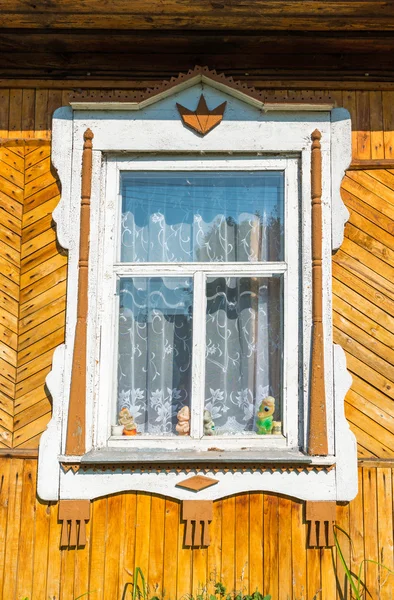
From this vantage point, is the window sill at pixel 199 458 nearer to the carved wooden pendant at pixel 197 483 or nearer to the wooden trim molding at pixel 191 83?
the carved wooden pendant at pixel 197 483

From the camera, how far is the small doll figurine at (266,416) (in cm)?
316

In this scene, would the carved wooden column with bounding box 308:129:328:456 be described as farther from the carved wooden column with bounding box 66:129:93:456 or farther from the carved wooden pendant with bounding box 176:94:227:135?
the carved wooden column with bounding box 66:129:93:456

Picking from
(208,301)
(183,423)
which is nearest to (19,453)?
(183,423)

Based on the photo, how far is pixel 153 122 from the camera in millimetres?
3273

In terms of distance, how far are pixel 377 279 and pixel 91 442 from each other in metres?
1.54

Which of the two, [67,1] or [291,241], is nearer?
[67,1]

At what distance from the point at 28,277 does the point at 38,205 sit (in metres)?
0.36

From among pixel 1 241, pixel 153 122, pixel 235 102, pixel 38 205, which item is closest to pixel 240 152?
pixel 235 102

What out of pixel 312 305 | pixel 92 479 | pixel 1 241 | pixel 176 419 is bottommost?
pixel 92 479

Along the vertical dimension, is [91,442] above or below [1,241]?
below

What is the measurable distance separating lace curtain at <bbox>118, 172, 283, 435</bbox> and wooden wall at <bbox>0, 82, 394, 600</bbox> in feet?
1.08

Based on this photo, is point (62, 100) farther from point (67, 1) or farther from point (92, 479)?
point (92, 479)

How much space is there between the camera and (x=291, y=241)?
127 inches

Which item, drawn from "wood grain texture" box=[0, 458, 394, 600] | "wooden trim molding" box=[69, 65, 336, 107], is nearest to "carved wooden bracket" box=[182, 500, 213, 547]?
"wood grain texture" box=[0, 458, 394, 600]
